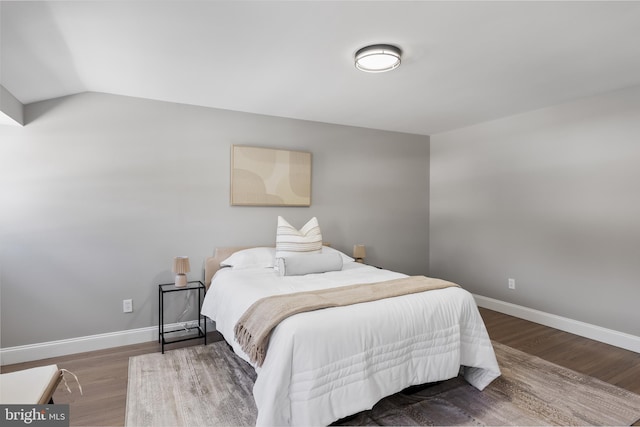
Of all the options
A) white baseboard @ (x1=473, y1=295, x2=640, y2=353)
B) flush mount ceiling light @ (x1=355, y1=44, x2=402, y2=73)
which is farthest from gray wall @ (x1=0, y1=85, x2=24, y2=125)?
white baseboard @ (x1=473, y1=295, x2=640, y2=353)

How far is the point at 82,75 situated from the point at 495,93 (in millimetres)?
3509

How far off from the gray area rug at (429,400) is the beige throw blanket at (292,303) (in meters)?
0.47

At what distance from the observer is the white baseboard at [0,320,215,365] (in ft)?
9.01

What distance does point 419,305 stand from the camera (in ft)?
7.07

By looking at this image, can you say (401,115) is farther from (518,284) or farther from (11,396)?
(11,396)

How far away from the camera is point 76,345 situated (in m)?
2.95

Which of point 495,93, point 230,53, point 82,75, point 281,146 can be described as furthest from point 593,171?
point 82,75

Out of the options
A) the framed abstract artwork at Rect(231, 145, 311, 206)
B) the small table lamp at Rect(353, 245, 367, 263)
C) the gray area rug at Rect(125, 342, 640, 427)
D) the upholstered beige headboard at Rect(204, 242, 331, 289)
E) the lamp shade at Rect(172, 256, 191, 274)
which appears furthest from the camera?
the small table lamp at Rect(353, 245, 367, 263)

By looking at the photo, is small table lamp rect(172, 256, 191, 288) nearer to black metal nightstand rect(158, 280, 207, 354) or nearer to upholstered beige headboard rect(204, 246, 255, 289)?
black metal nightstand rect(158, 280, 207, 354)

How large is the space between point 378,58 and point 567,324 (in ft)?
10.8

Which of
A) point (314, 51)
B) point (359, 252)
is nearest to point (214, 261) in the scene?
point (359, 252)

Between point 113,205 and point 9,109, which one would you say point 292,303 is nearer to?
point 113,205

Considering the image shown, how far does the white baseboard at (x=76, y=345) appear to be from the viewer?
2746 millimetres

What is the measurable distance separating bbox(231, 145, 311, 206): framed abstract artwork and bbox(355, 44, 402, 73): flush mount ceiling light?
161cm
